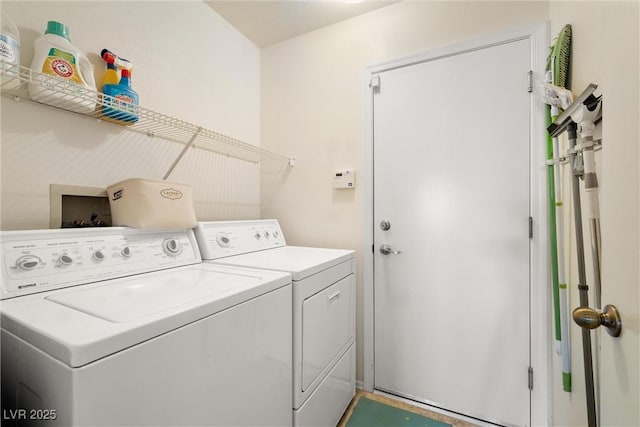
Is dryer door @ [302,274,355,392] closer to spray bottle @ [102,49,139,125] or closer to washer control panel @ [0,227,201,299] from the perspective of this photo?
washer control panel @ [0,227,201,299]

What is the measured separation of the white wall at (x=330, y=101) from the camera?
1803 millimetres

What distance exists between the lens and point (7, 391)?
2.28 feet

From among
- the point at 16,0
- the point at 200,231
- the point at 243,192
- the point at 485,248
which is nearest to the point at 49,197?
the point at 200,231

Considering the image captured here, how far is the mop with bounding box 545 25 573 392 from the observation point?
1288 mm

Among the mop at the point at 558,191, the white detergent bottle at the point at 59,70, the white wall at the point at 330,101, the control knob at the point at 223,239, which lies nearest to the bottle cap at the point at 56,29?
the white detergent bottle at the point at 59,70

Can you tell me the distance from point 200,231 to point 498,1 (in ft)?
6.97

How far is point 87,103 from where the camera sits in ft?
3.95

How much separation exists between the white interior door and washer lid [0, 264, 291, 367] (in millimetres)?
1043

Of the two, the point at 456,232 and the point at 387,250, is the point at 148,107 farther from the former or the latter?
the point at 456,232

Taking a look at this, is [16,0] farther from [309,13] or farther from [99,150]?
[309,13]

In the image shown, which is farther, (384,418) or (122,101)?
(384,418)

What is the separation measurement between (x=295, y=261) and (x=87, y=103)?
3.81ft

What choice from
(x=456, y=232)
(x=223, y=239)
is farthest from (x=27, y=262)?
(x=456, y=232)

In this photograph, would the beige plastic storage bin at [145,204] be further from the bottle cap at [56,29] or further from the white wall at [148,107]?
the bottle cap at [56,29]
